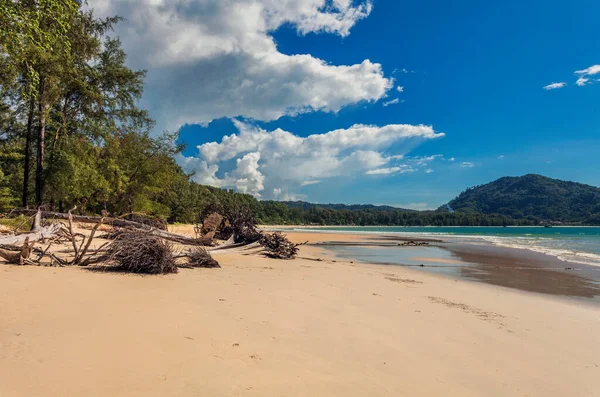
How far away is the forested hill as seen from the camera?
419 ft

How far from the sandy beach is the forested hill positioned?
15014 cm

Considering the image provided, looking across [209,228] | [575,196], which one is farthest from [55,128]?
[575,196]

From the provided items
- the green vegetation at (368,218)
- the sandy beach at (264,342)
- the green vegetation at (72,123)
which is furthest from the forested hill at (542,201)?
the sandy beach at (264,342)

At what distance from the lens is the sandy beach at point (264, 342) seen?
2699 mm

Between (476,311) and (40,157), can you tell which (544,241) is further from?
(40,157)

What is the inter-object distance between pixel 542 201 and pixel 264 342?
6917 inches

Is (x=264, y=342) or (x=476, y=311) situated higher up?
(x=264, y=342)

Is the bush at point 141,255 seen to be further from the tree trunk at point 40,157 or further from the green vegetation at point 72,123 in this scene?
the tree trunk at point 40,157

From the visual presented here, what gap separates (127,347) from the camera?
3.19 meters

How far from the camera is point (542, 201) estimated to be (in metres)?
144

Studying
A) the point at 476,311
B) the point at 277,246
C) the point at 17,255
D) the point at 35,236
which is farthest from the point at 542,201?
the point at 17,255

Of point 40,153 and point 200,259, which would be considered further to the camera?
point 40,153

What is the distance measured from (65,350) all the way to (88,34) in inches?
849

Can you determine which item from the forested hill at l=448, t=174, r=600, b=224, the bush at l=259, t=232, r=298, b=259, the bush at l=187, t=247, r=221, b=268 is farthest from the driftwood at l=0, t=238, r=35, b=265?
the forested hill at l=448, t=174, r=600, b=224
